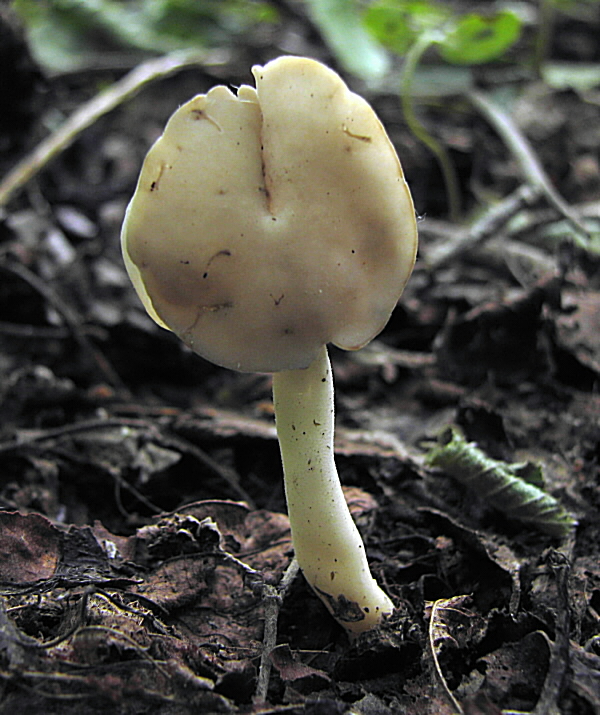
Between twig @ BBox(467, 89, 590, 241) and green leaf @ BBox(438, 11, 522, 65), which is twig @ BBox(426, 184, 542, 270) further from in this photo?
green leaf @ BBox(438, 11, 522, 65)

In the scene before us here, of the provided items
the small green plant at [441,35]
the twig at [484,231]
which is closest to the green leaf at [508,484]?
the twig at [484,231]

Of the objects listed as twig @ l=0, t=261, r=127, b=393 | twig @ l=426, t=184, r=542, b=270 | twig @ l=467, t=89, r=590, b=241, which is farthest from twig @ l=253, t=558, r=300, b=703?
twig @ l=467, t=89, r=590, b=241

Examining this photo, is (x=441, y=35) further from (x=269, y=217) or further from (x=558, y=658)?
(x=558, y=658)

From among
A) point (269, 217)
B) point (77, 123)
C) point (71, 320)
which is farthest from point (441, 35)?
point (269, 217)

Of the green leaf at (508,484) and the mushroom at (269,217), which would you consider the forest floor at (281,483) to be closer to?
the green leaf at (508,484)

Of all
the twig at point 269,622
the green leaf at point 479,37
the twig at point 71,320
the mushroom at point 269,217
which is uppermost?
the mushroom at point 269,217

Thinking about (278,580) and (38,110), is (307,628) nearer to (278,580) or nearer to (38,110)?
(278,580)
